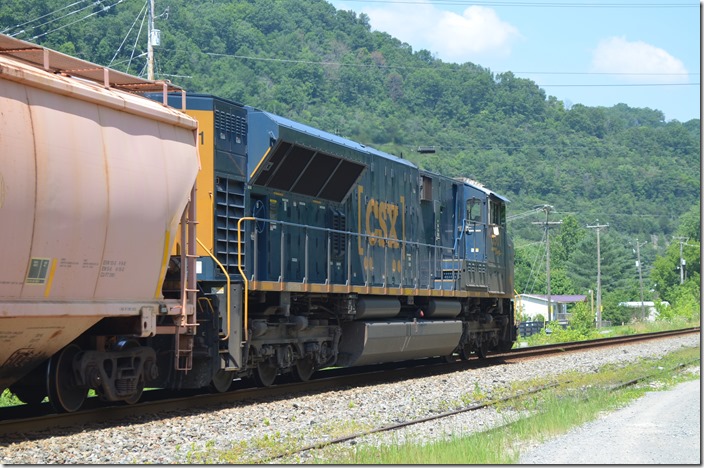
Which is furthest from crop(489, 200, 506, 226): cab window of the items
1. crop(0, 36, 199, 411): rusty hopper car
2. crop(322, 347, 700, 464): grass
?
crop(0, 36, 199, 411): rusty hopper car

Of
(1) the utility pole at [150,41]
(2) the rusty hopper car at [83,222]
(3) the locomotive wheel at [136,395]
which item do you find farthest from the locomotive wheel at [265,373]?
(1) the utility pole at [150,41]

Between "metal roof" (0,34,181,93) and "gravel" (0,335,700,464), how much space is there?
4234 mm

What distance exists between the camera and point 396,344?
19219mm

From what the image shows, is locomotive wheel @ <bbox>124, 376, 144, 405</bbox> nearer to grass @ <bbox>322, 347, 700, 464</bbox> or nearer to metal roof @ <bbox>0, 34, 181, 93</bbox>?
grass @ <bbox>322, 347, 700, 464</bbox>

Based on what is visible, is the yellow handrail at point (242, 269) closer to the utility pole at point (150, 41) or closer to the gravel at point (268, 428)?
the gravel at point (268, 428)

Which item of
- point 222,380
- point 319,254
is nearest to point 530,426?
point 222,380

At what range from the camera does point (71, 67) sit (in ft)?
37.9

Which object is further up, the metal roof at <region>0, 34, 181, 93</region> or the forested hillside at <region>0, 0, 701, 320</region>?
the forested hillside at <region>0, 0, 701, 320</region>

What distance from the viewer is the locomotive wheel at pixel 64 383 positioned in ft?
37.7

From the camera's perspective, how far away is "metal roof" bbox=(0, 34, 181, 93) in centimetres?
1065

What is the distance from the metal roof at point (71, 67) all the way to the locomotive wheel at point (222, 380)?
175 inches

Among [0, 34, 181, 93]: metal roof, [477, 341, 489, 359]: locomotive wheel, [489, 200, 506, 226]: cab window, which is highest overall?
[0, 34, 181, 93]: metal roof

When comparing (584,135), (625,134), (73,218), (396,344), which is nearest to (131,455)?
(73,218)

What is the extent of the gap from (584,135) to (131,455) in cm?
14343
